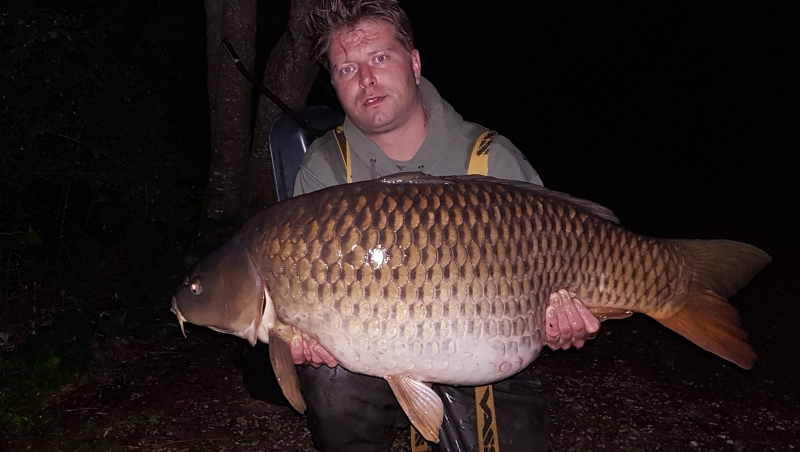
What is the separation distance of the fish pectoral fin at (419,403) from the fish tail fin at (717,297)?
27.0 inches

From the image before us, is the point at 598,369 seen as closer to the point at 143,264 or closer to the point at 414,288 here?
the point at 414,288

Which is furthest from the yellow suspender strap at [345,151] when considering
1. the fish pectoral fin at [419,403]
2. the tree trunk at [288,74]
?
the tree trunk at [288,74]

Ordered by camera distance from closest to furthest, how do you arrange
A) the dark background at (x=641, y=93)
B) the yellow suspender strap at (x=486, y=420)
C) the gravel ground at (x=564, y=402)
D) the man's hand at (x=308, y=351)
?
1. the man's hand at (x=308, y=351)
2. the yellow suspender strap at (x=486, y=420)
3. the gravel ground at (x=564, y=402)
4. the dark background at (x=641, y=93)

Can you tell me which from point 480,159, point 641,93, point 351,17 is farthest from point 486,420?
point 641,93

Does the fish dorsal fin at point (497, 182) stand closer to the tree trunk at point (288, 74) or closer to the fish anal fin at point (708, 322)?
the fish anal fin at point (708, 322)

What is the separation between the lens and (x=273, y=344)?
164 centimetres

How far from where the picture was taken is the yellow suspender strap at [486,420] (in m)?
1.87

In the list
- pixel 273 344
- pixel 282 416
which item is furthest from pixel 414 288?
pixel 282 416

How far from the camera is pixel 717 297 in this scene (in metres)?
1.77

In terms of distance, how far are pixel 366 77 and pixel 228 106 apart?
2039 millimetres

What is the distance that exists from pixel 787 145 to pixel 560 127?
7.14 meters

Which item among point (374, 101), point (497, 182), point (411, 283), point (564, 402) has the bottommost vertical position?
point (564, 402)

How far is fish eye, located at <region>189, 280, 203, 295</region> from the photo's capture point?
67.5 inches

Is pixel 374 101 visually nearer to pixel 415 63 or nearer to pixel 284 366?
pixel 415 63
